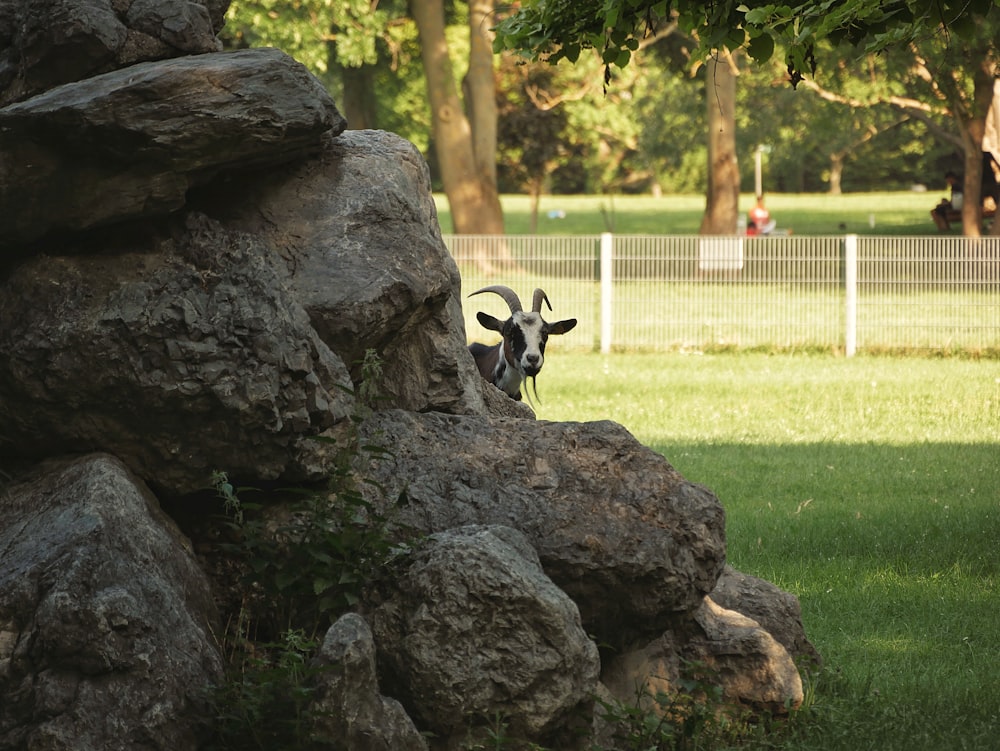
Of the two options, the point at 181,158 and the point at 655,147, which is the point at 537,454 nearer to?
the point at 181,158

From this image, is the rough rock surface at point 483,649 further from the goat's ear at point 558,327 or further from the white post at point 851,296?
the white post at point 851,296

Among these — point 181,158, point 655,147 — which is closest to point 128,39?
point 181,158

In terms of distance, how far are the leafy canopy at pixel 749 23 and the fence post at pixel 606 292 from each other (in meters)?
13.9

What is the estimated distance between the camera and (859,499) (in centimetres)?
1160

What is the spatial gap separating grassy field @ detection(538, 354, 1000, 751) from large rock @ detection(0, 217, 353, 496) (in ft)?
8.07

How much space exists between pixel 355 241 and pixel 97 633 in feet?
7.50

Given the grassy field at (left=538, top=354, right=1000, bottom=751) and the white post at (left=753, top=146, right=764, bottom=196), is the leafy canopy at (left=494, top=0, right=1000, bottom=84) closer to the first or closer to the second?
the grassy field at (left=538, top=354, right=1000, bottom=751)

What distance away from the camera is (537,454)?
633 cm

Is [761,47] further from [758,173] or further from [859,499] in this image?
[758,173]

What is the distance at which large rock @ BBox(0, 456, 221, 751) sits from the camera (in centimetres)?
477

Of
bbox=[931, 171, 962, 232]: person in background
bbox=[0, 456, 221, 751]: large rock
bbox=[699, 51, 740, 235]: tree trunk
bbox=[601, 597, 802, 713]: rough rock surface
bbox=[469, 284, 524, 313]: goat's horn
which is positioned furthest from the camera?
bbox=[931, 171, 962, 232]: person in background

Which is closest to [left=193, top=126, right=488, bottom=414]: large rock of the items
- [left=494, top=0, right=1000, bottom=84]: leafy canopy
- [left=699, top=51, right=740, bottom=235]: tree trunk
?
[left=494, top=0, right=1000, bottom=84]: leafy canopy

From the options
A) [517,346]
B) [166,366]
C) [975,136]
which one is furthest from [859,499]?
[975,136]

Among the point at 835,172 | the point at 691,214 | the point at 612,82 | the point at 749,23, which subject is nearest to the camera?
the point at 749,23
